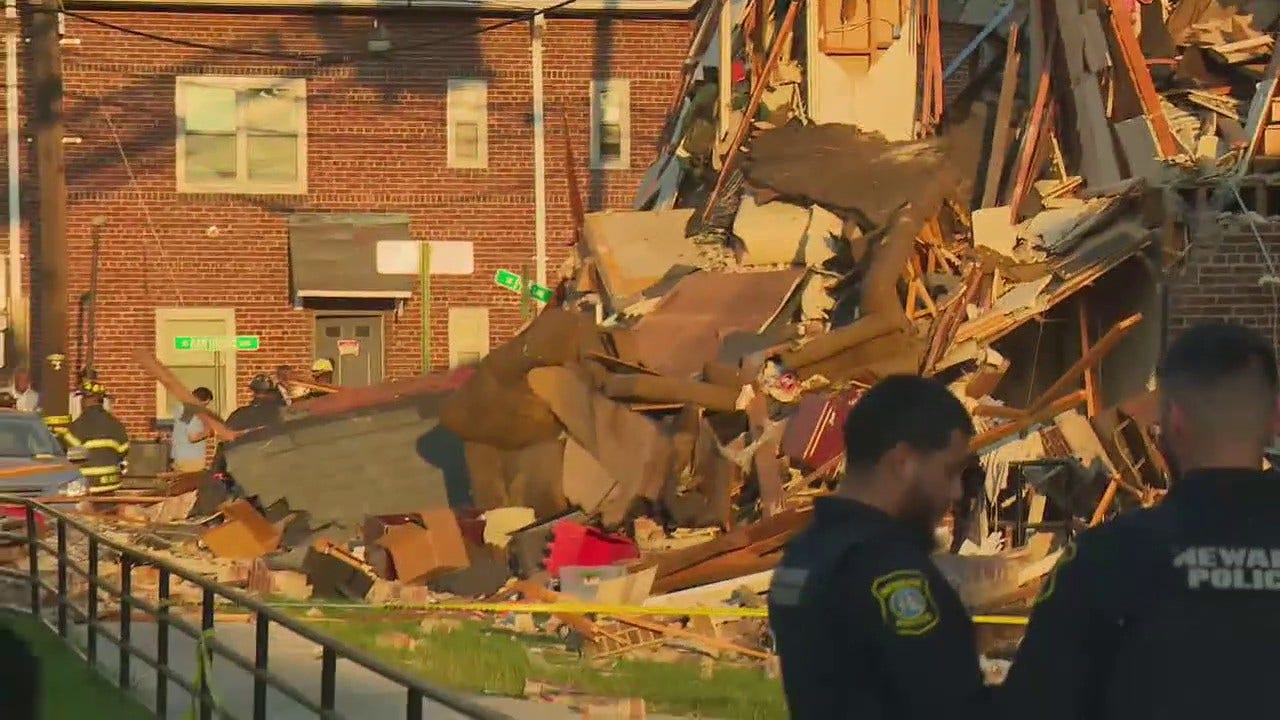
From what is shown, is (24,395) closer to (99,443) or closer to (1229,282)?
(99,443)

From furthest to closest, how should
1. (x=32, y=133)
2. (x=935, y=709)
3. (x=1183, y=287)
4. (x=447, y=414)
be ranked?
(x=32, y=133) < (x=447, y=414) < (x=1183, y=287) < (x=935, y=709)

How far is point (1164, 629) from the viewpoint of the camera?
3416 mm

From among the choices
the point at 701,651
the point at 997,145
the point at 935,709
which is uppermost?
the point at 997,145

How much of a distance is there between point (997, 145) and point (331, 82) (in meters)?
18.2

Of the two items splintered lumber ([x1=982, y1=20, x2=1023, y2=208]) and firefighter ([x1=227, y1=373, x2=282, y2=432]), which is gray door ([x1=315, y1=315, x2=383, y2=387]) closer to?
firefighter ([x1=227, y1=373, x2=282, y2=432])

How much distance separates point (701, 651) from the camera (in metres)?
12.3

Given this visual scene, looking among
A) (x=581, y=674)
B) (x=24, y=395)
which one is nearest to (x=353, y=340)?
(x=24, y=395)

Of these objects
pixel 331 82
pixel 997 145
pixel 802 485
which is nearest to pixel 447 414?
pixel 802 485

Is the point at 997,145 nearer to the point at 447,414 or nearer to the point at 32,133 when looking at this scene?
the point at 447,414

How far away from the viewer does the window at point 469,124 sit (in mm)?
34406

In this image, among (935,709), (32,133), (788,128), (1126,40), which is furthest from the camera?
(32,133)

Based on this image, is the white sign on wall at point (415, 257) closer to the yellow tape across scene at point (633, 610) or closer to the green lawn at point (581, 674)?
the yellow tape across scene at point (633, 610)

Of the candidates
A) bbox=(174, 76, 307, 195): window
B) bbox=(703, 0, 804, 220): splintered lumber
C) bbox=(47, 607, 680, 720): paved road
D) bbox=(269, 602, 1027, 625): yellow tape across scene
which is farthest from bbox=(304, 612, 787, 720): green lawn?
bbox=(174, 76, 307, 195): window

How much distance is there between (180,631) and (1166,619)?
7.41 m
